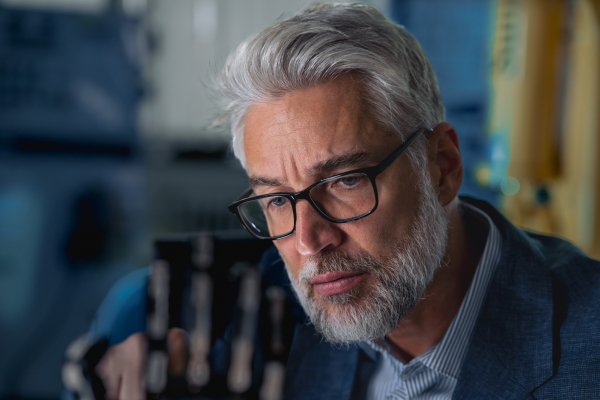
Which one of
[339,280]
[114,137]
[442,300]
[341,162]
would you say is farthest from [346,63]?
[114,137]

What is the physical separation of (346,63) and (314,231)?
32 centimetres

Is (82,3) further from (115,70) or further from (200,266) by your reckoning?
(200,266)

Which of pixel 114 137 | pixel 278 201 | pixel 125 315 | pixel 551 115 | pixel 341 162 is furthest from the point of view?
pixel 114 137

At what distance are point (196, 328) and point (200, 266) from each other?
6.9 inches

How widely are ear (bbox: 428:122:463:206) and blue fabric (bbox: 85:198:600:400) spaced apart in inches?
5.8

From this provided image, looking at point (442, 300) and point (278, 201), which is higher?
point (278, 201)

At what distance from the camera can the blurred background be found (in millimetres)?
2387

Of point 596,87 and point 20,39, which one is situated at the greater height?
point 20,39

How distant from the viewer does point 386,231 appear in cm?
80

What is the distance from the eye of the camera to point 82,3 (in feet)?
9.01

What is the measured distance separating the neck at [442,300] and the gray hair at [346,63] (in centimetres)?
25

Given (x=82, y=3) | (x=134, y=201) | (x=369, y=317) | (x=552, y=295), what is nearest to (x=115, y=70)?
(x=82, y=3)

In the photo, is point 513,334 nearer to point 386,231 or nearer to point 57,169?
point 386,231

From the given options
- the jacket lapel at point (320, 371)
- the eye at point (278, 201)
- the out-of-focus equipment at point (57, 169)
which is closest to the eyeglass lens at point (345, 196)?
the eye at point (278, 201)
